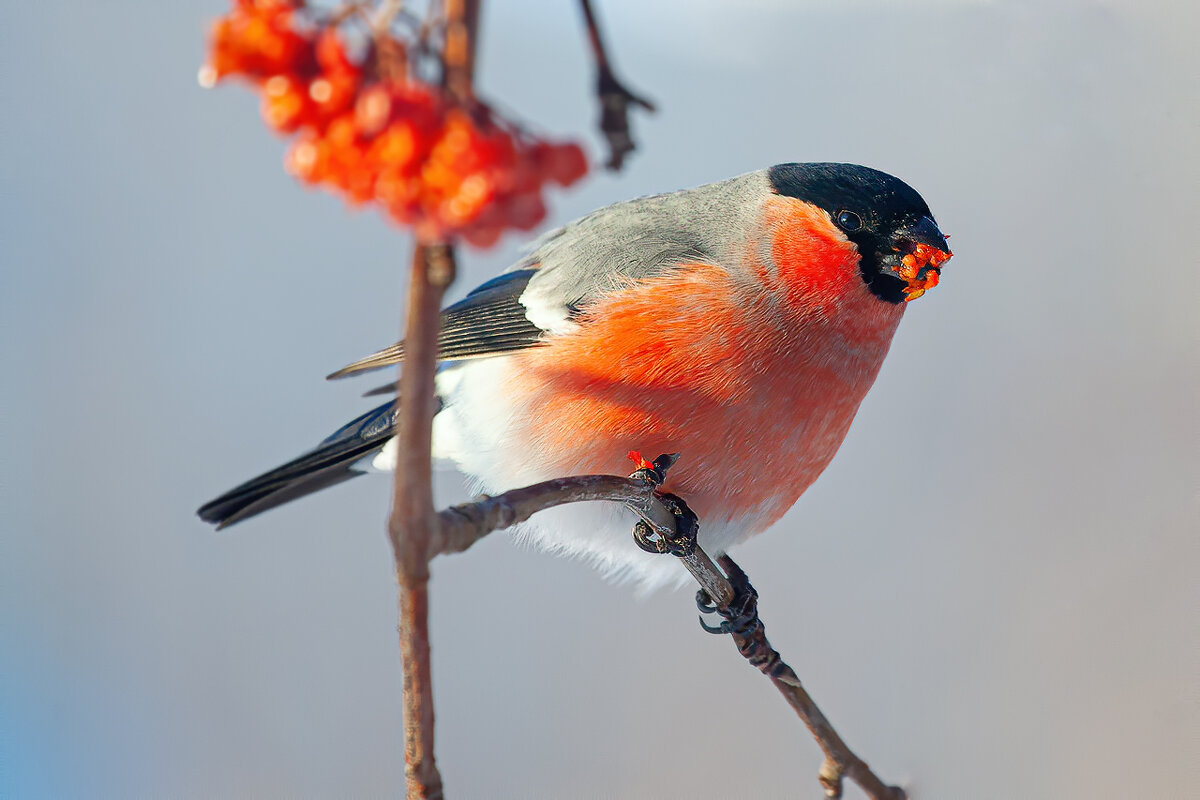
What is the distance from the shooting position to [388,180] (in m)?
0.30

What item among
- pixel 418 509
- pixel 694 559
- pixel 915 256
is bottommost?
pixel 418 509

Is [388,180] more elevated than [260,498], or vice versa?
[260,498]

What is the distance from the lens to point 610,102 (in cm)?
34

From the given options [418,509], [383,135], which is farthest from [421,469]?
[383,135]

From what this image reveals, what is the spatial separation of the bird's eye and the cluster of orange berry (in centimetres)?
78

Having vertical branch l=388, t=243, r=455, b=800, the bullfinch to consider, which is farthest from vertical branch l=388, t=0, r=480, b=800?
the bullfinch

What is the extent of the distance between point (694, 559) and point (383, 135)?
66 cm

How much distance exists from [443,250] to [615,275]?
2.52ft

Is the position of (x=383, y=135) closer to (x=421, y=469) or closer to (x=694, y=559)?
(x=421, y=469)

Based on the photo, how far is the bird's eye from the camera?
105cm

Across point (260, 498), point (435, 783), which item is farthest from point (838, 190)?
point (435, 783)

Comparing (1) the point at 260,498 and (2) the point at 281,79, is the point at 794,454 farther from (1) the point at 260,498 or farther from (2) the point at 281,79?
(2) the point at 281,79

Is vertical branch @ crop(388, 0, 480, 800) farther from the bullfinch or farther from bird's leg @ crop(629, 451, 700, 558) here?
the bullfinch

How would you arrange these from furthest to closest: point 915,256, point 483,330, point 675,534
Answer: point 483,330 < point 915,256 < point 675,534
